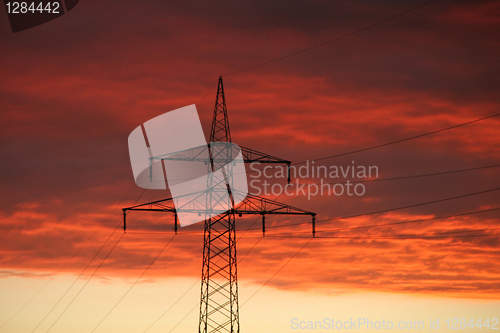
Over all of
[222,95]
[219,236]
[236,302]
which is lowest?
[236,302]

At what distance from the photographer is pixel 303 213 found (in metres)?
51.2

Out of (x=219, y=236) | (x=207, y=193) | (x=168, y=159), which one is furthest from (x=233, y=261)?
(x=168, y=159)

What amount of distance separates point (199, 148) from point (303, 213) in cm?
921

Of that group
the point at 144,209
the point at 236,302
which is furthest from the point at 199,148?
the point at 236,302

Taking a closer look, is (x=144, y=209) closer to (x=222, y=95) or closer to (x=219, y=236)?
(x=219, y=236)

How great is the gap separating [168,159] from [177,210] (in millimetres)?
3629

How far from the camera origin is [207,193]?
161 ft

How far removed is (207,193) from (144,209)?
15.3 ft

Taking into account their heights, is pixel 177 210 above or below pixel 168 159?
below

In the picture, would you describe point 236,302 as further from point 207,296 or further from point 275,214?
point 275,214

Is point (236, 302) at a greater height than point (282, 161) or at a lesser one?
lesser

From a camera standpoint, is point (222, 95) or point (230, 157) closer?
point (230, 157)

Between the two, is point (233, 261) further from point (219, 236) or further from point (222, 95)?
point (222, 95)

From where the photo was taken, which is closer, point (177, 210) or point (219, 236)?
point (177, 210)
